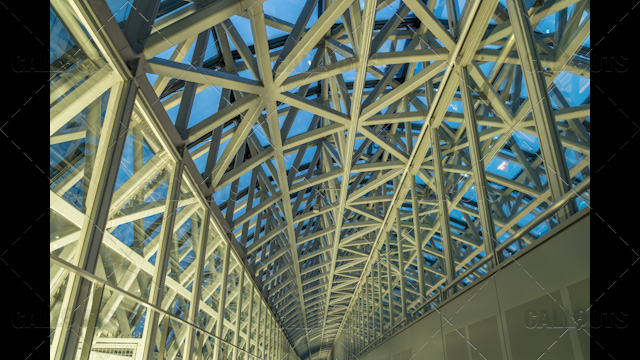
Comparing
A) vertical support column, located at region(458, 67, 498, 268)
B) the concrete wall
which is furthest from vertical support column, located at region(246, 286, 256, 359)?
vertical support column, located at region(458, 67, 498, 268)

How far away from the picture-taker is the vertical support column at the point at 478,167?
6.05 meters

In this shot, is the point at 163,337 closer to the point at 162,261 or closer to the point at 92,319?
the point at 162,261

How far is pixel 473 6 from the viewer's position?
22.8ft

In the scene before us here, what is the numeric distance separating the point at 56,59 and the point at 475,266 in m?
6.07

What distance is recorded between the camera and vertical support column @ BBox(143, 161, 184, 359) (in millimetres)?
6461

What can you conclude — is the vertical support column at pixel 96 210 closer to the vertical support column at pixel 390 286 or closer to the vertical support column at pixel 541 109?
the vertical support column at pixel 541 109

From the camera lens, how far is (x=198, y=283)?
9.50 metres

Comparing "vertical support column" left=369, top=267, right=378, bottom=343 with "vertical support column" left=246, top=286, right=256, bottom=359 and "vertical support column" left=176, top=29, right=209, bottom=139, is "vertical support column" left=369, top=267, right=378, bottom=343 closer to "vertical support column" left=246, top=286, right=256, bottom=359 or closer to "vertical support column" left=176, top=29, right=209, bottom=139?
"vertical support column" left=246, top=286, right=256, bottom=359

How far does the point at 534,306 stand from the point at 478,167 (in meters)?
2.96

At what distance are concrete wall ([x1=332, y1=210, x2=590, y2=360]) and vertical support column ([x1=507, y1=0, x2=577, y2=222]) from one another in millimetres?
475

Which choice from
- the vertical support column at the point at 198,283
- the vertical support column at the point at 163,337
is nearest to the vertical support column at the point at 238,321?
the vertical support column at the point at 198,283

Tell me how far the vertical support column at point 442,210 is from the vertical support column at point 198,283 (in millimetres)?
5317
